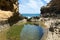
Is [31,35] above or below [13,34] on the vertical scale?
below

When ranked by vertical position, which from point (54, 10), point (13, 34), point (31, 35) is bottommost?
point (54, 10)

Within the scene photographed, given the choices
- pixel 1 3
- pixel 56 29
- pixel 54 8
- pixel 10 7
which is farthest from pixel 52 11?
pixel 56 29

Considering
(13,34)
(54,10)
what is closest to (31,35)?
(13,34)

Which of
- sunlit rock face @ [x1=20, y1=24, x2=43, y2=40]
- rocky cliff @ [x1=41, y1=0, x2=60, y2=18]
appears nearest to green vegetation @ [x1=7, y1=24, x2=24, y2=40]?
sunlit rock face @ [x1=20, y1=24, x2=43, y2=40]

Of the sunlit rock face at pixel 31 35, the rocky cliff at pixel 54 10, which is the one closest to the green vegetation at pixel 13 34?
the sunlit rock face at pixel 31 35

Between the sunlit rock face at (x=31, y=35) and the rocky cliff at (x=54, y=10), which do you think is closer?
the sunlit rock face at (x=31, y=35)

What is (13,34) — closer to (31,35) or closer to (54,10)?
(31,35)

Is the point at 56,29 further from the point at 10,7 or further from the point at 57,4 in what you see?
the point at 57,4

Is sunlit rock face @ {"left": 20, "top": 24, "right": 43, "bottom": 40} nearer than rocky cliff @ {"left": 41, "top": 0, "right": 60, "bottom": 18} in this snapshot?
Yes

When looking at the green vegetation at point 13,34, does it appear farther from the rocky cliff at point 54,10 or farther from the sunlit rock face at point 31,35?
the rocky cliff at point 54,10

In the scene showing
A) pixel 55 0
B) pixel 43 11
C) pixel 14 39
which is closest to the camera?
pixel 14 39

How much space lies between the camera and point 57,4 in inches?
3332

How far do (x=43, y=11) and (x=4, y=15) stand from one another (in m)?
53.4

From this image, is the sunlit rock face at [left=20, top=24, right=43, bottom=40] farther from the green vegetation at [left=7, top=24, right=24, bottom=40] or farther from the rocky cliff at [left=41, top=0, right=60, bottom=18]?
the rocky cliff at [left=41, top=0, right=60, bottom=18]
